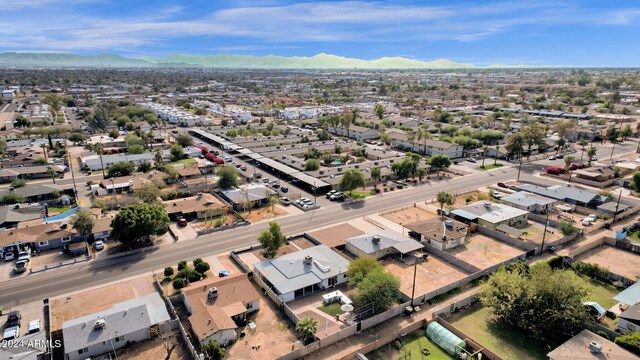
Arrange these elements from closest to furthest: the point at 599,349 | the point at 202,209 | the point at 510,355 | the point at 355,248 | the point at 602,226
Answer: the point at 599,349 < the point at 510,355 < the point at 355,248 < the point at 602,226 < the point at 202,209

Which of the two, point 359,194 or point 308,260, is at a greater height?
point 308,260

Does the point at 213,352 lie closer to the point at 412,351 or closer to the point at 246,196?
the point at 412,351

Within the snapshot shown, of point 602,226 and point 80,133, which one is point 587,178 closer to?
point 602,226

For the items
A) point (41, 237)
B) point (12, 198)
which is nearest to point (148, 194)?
point (41, 237)

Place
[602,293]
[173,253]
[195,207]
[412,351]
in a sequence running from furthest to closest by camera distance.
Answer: [195,207], [173,253], [602,293], [412,351]

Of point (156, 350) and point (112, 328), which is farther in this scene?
point (112, 328)

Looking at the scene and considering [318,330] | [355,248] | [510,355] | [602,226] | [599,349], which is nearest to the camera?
[599,349]

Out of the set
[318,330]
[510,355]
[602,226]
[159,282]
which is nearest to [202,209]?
[159,282]

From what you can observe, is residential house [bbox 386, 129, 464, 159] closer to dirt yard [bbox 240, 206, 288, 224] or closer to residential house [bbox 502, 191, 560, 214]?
residential house [bbox 502, 191, 560, 214]

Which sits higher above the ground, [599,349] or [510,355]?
[599,349]
